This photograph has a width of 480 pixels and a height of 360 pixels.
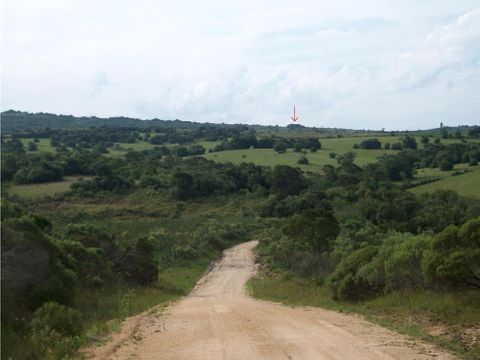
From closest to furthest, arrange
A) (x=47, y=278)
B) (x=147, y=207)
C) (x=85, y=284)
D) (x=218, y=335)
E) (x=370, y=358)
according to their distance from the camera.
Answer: (x=370, y=358) → (x=218, y=335) → (x=47, y=278) → (x=85, y=284) → (x=147, y=207)

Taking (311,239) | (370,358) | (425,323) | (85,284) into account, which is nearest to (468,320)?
(425,323)

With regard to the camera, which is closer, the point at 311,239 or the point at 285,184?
the point at 311,239

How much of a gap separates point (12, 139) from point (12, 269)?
106874 millimetres

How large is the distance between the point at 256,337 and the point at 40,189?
69049 mm

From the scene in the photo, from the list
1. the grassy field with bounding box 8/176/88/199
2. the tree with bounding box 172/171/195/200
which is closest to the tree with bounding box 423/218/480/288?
the grassy field with bounding box 8/176/88/199

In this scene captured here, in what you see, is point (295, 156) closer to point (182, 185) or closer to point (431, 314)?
point (182, 185)

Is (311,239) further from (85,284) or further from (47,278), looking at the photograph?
(47,278)

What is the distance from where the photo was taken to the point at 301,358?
10.7 meters

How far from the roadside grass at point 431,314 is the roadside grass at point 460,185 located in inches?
2132

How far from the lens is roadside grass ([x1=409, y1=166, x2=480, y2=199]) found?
72794 mm

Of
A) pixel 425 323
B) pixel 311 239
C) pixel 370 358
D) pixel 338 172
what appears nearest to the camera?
pixel 370 358

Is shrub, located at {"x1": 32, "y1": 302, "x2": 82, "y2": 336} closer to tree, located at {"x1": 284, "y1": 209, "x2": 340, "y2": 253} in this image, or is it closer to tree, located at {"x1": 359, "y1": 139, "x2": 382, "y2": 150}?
tree, located at {"x1": 284, "y1": 209, "x2": 340, "y2": 253}

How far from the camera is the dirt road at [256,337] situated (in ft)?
36.7

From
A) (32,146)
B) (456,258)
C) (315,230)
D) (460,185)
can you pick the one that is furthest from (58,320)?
(32,146)
